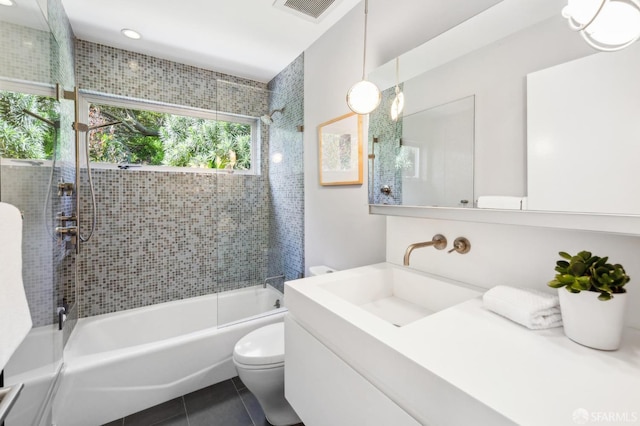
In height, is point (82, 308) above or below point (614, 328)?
below

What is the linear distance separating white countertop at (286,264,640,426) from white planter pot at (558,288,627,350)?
26mm

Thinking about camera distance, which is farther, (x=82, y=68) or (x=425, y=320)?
(x=82, y=68)

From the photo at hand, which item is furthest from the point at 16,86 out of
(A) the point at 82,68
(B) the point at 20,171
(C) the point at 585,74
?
(C) the point at 585,74

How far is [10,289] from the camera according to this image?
814 mm

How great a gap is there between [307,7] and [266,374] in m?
2.25

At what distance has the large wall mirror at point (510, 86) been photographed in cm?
78

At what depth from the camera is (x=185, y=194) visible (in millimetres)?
2596

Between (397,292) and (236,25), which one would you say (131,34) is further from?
(397,292)

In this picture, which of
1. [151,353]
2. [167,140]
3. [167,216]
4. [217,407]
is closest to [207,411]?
[217,407]

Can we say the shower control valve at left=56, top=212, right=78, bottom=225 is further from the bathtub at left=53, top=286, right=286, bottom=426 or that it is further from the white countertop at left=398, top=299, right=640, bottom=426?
the white countertop at left=398, top=299, right=640, bottom=426

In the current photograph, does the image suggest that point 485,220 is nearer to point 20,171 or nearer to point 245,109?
point 20,171

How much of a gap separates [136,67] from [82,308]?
2.09 meters

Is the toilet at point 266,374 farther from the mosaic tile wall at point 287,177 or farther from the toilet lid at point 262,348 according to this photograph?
the mosaic tile wall at point 287,177

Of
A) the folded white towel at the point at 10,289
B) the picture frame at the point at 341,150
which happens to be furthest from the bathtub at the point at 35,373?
the picture frame at the point at 341,150
